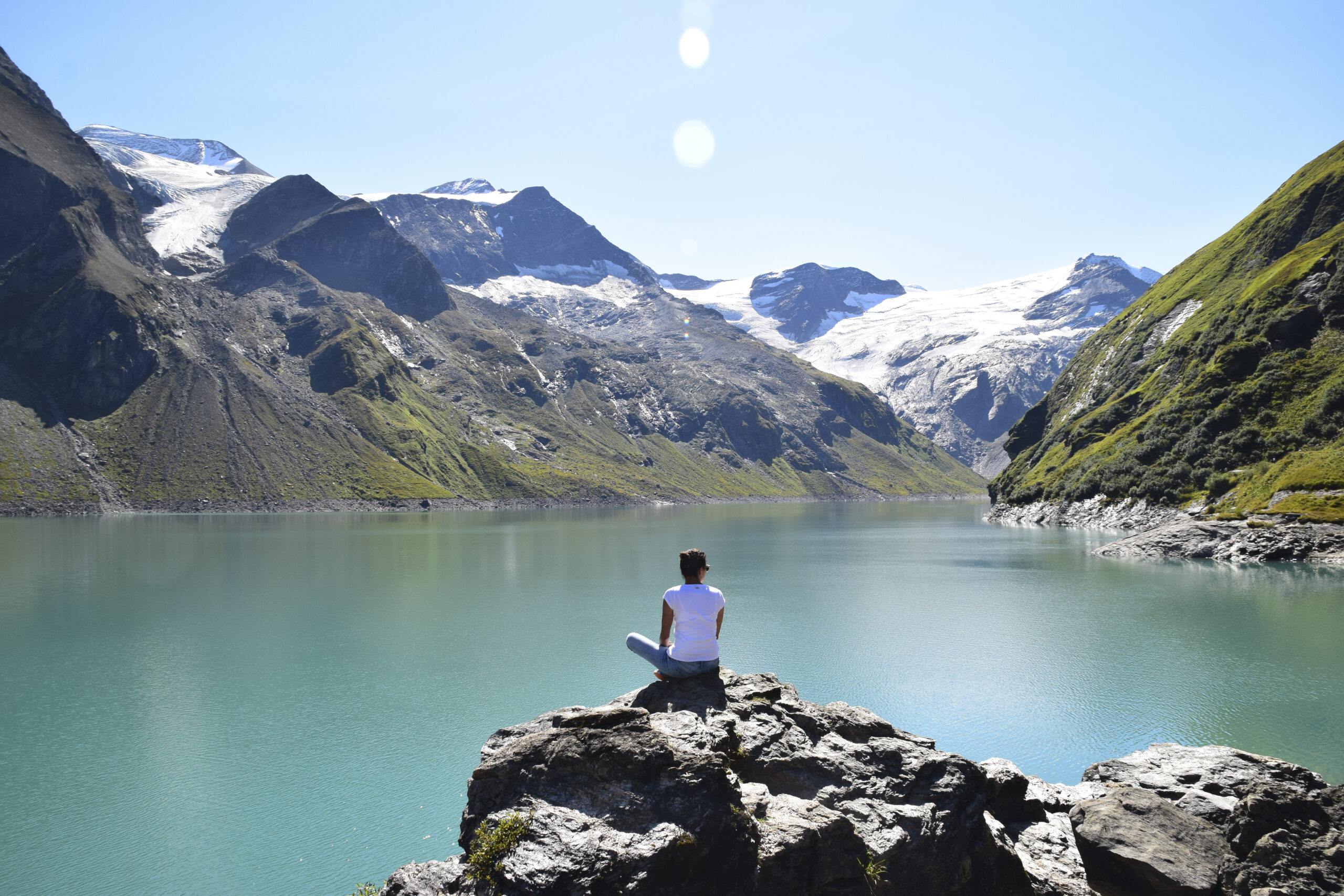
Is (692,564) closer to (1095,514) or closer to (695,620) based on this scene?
(695,620)

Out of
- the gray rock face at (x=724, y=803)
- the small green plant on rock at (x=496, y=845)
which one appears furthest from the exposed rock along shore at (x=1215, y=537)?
the small green plant on rock at (x=496, y=845)

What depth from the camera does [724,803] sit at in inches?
477

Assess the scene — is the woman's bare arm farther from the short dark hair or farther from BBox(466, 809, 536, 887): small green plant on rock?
BBox(466, 809, 536, 887): small green plant on rock

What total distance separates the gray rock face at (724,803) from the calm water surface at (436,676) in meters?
9.55

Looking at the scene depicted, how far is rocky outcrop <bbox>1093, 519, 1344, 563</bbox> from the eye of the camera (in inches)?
2992

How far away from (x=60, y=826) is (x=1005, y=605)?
5798 cm

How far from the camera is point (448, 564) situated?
8631 cm

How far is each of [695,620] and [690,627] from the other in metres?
0.18

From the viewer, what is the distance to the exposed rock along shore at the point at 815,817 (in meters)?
11.5

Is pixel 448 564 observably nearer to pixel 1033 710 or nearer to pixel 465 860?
pixel 1033 710

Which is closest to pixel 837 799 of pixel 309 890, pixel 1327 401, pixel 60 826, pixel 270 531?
pixel 309 890

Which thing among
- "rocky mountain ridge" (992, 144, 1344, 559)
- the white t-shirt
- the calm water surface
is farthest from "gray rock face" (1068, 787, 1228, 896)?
"rocky mountain ridge" (992, 144, 1344, 559)

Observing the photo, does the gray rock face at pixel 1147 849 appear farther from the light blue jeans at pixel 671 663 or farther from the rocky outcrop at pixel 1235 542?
the rocky outcrop at pixel 1235 542

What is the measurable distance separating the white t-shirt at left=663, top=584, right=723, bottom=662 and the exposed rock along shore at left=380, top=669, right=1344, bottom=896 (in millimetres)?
706
